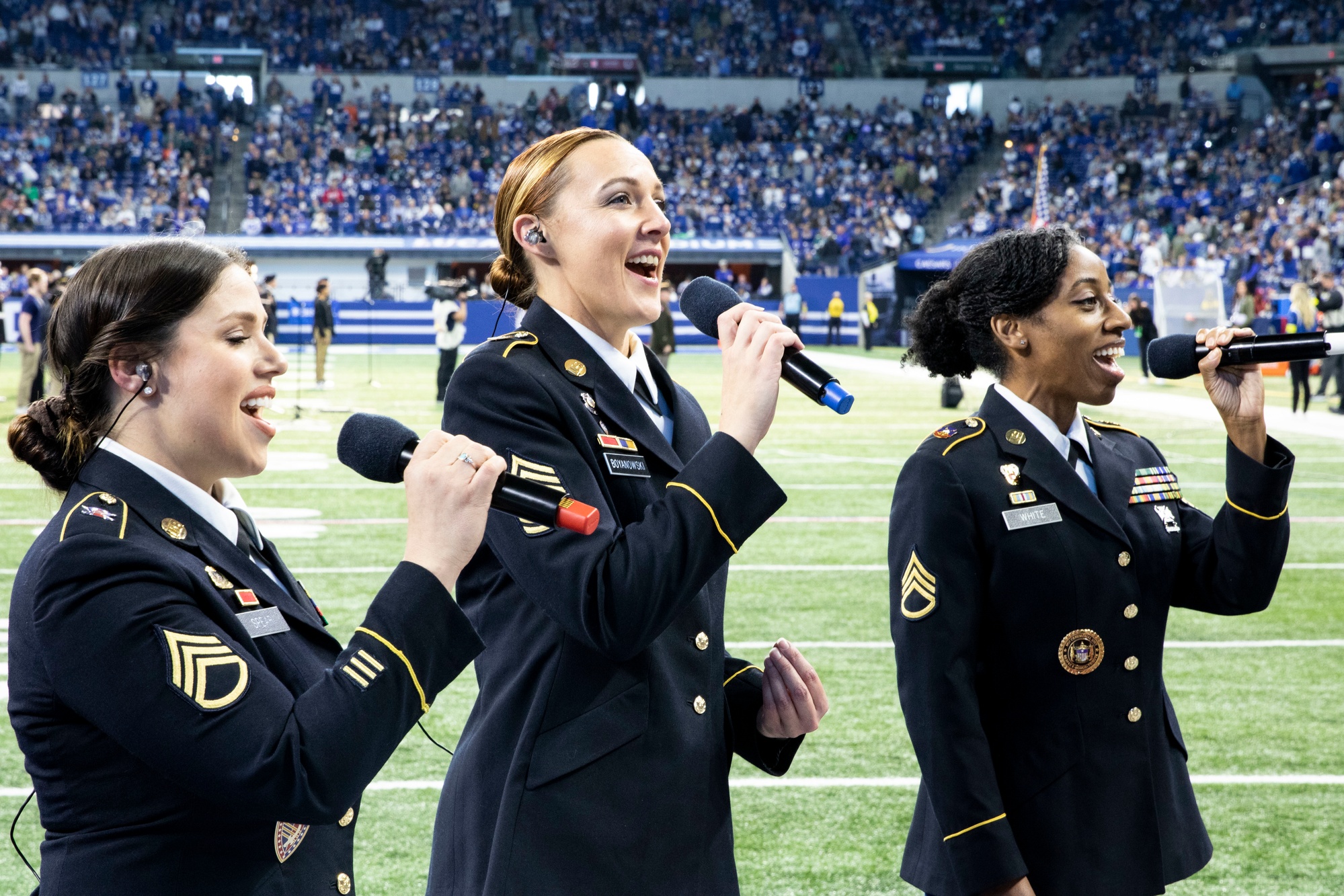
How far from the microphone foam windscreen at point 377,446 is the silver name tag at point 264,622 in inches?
9.8

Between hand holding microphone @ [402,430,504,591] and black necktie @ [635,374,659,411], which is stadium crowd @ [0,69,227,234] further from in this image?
hand holding microphone @ [402,430,504,591]

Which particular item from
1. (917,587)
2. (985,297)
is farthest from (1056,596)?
(985,297)

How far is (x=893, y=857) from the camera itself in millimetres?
4719

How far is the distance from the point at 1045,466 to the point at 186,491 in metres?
1.74

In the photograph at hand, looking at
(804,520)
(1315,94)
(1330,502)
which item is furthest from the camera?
(1315,94)

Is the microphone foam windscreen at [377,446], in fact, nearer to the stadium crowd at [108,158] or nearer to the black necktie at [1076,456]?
the black necktie at [1076,456]

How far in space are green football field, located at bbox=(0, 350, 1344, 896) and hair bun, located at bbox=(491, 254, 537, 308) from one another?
878 millimetres

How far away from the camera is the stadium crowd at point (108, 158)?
40.5 m

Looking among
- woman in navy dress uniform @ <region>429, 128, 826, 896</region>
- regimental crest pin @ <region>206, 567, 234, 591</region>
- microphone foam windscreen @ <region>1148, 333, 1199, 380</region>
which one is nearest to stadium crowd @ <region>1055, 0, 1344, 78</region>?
microphone foam windscreen @ <region>1148, 333, 1199, 380</region>

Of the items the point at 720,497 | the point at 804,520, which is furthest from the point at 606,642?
the point at 804,520

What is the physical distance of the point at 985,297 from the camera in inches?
122

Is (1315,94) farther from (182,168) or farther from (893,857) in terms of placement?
(893,857)

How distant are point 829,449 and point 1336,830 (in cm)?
1090

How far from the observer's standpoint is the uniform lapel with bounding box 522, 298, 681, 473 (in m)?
2.33
